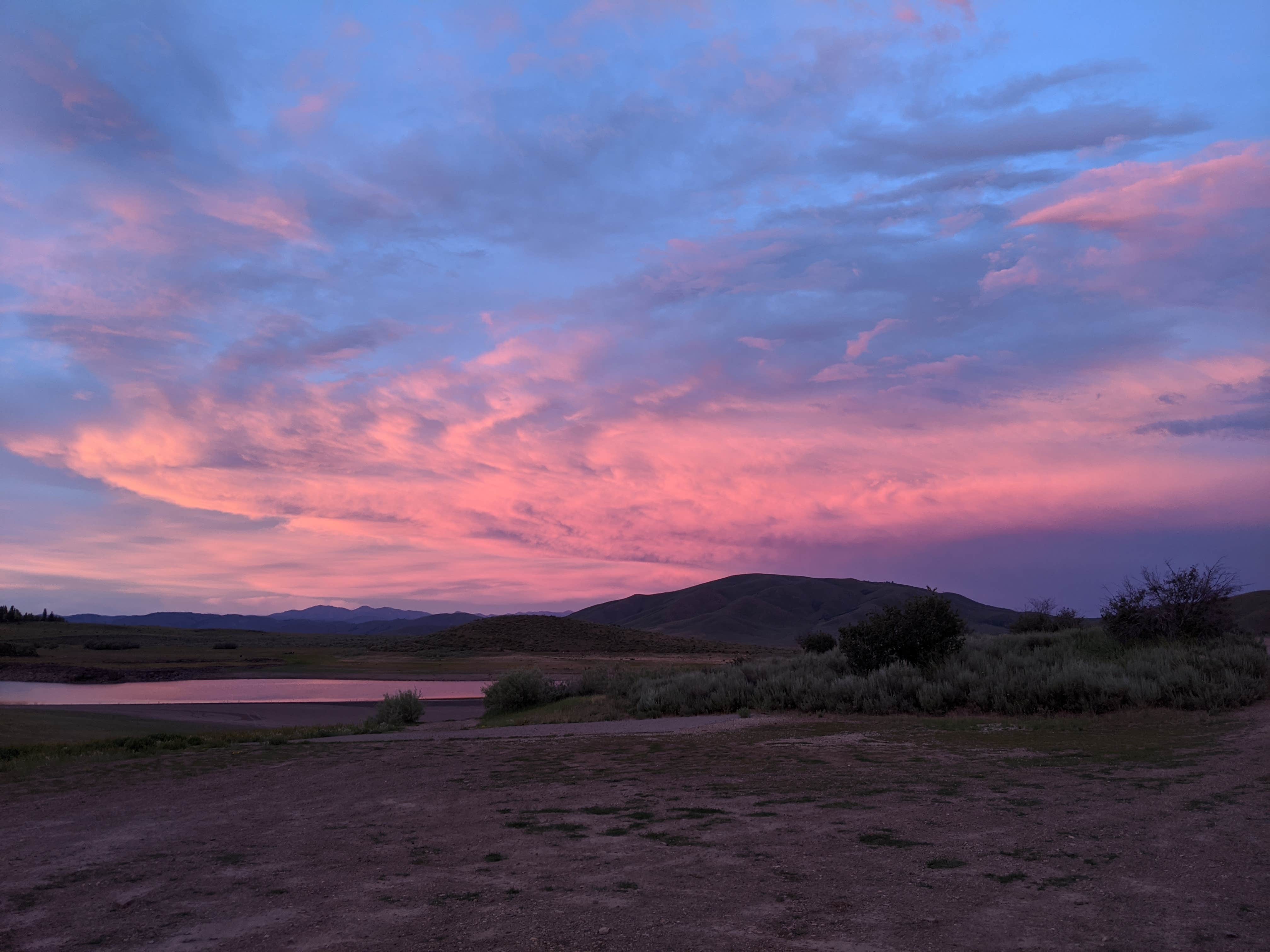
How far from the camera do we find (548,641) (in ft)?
223

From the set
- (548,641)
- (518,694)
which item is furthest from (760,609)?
(518,694)

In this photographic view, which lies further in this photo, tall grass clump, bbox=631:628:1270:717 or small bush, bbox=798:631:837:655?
small bush, bbox=798:631:837:655

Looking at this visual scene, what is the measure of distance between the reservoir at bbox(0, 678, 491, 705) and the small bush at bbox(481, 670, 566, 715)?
23.2ft

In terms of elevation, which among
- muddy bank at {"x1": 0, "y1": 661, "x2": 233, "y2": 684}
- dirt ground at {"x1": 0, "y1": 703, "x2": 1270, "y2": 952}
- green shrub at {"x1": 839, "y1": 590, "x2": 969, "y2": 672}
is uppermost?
green shrub at {"x1": 839, "y1": 590, "x2": 969, "y2": 672}

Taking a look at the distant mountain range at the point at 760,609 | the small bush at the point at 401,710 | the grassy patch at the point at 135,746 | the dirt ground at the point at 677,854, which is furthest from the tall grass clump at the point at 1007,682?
the distant mountain range at the point at 760,609

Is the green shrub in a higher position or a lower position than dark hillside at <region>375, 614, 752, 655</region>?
higher

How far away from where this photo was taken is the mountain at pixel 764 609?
11338 cm

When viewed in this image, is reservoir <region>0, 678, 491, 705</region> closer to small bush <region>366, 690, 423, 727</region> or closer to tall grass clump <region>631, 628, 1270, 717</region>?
small bush <region>366, 690, 423, 727</region>

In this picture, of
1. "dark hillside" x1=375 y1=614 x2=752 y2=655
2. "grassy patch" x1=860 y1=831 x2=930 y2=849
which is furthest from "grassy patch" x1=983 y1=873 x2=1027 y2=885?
"dark hillside" x1=375 y1=614 x2=752 y2=655

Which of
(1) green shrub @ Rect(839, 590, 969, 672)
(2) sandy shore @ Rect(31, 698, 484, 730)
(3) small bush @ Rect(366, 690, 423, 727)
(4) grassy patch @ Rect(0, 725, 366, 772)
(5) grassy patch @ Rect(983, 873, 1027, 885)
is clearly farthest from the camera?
(2) sandy shore @ Rect(31, 698, 484, 730)

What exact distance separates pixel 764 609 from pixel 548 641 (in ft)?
208

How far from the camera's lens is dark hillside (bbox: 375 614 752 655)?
209 ft

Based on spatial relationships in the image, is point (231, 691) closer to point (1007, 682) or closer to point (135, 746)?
point (135, 746)

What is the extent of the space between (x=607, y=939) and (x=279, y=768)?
1031cm
